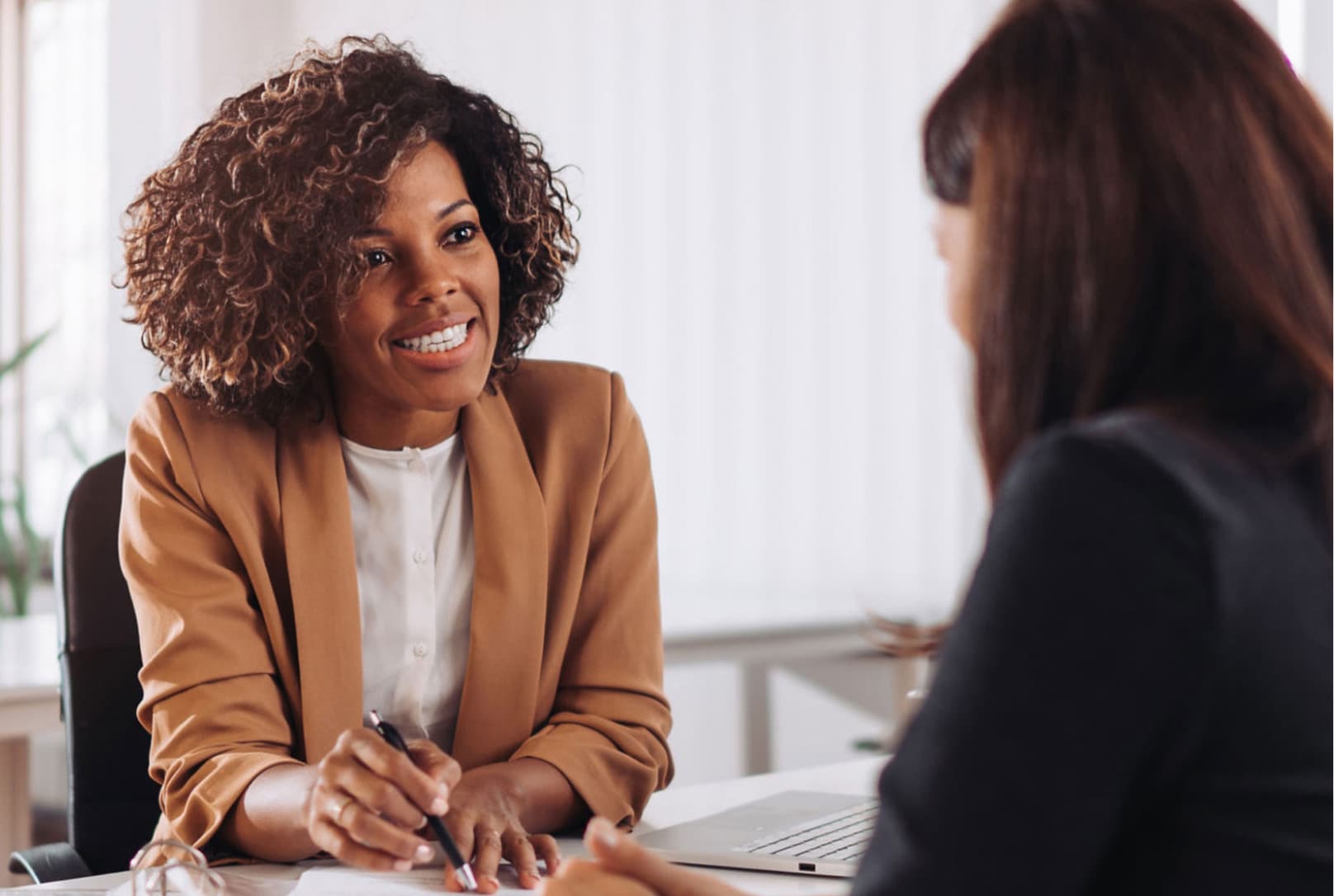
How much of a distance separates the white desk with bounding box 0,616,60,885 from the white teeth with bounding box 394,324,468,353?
0.88 m

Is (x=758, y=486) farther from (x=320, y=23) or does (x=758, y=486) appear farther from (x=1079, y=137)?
(x=1079, y=137)

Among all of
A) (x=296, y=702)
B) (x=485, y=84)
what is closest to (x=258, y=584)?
(x=296, y=702)

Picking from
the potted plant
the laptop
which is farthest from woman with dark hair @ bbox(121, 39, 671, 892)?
the potted plant

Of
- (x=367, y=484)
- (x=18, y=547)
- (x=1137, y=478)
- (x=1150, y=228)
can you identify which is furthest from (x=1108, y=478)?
(x=18, y=547)

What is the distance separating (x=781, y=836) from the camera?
3.92ft

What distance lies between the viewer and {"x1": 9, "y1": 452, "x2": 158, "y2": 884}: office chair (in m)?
1.51

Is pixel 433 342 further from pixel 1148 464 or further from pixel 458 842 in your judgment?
pixel 1148 464

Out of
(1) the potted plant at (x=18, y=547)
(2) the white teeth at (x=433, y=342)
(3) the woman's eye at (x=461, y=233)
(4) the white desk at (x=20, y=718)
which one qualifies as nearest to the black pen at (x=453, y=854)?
(2) the white teeth at (x=433, y=342)

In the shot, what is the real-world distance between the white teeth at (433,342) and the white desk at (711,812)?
49cm

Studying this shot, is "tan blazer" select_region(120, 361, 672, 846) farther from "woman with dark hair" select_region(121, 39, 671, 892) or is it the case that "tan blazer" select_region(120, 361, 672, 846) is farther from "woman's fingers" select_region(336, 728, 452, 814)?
"woman's fingers" select_region(336, 728, 452, 814)

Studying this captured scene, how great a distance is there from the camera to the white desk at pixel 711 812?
106 centimetres

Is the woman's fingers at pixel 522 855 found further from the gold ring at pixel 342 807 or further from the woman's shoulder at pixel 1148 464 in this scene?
the woman's shoulder at pixel 1148 464

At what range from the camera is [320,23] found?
3986mm

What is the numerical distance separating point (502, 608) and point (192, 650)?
0.29 meters
